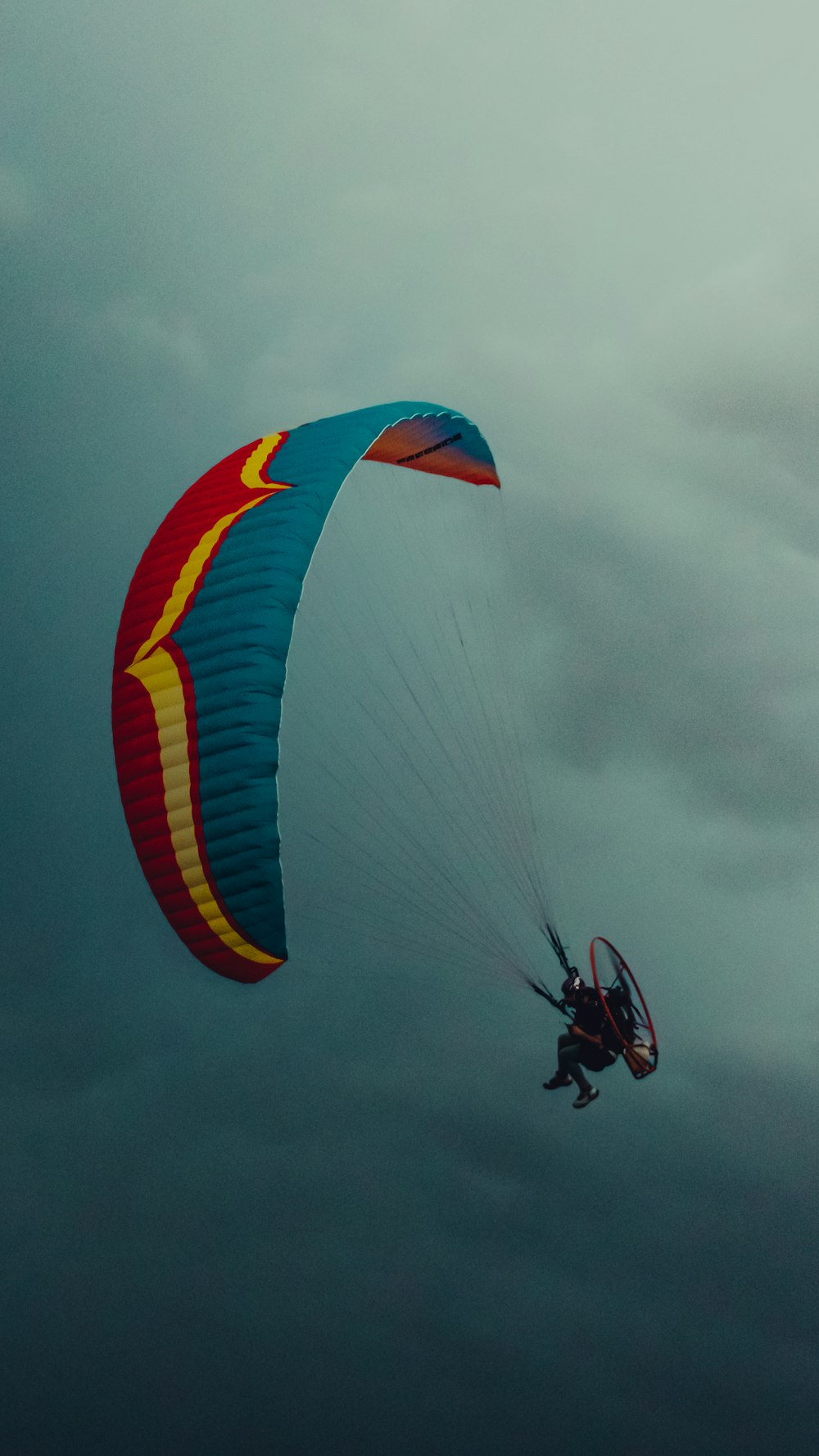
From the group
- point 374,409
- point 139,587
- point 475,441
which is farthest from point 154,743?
point 475,441

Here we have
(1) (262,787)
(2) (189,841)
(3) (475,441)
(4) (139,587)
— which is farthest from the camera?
(3) (475,441)

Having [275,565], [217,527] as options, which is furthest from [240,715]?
[217,527]

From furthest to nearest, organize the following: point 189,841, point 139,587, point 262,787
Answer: point 139,587
point 189,841
point 262,787

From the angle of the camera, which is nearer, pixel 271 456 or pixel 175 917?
pixel 175 917

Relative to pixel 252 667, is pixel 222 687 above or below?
below

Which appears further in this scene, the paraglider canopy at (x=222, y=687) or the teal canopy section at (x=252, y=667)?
the paraglider canopy at (x=222, y=687)

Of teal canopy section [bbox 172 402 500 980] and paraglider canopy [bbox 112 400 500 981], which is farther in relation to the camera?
paraglider canopy [bbox 112 400 500 981]

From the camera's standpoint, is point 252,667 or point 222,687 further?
point 222,687

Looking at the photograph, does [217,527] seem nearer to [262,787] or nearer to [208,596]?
[208,596]

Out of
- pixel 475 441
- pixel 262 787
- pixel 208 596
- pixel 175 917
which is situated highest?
pixel 475 441

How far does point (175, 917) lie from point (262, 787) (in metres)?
2.48

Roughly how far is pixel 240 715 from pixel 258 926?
8.07 feet

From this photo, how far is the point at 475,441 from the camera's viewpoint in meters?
21.1

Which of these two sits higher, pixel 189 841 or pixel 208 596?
pixel 208 596
